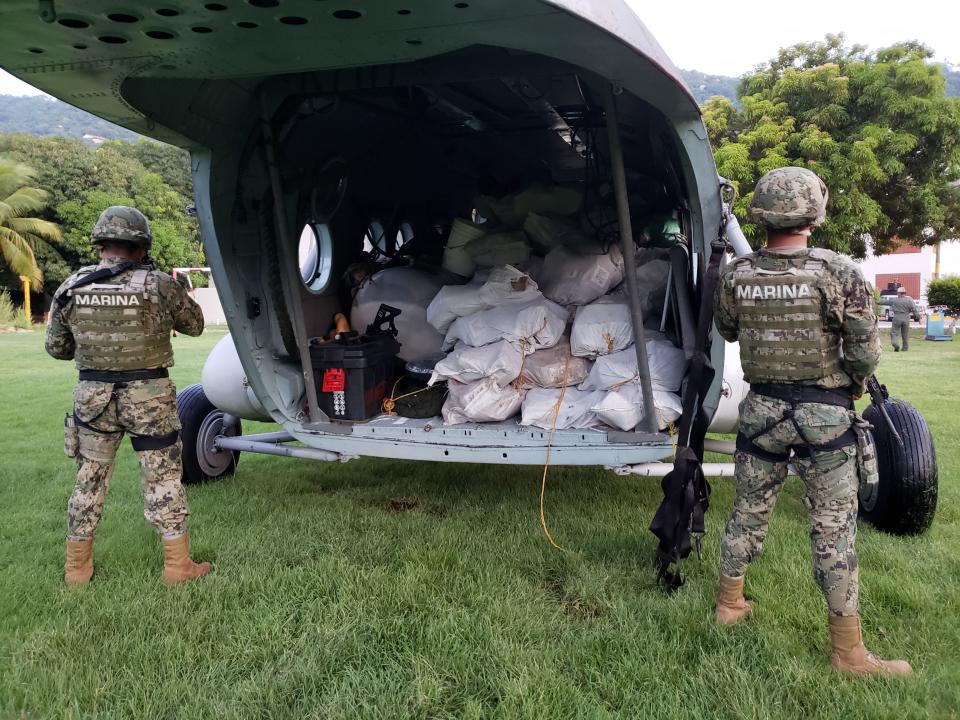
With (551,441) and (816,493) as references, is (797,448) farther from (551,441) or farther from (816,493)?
(551,441)

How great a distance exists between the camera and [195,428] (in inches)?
183

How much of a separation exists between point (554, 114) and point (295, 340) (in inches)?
95.1

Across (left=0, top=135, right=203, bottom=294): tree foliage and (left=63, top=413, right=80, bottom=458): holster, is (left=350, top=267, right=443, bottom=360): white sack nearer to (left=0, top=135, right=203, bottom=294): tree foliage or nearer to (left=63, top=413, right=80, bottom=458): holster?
(left=63, top=413, right=80, bottom=458): holster

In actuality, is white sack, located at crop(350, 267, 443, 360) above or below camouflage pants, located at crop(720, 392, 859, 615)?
above

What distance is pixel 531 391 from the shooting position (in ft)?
12.7

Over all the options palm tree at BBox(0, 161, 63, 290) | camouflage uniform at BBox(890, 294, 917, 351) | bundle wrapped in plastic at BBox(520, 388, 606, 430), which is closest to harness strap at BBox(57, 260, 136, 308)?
bundle wrapped in plastic at BBox(520, 388, 606, 430)

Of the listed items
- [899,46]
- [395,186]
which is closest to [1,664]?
[395,186]

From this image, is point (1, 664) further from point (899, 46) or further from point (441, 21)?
point (899, 46)

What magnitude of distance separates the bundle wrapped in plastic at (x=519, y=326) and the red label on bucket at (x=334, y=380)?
2.57 feet

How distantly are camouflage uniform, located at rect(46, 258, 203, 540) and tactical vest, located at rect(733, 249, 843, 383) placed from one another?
2670mm

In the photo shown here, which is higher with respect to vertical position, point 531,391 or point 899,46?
point 899,46

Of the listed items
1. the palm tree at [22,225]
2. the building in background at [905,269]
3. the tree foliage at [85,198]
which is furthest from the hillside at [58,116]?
the palm tree at [22,225]

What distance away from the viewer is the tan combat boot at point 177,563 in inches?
125

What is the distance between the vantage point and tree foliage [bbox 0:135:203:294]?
2986cm
